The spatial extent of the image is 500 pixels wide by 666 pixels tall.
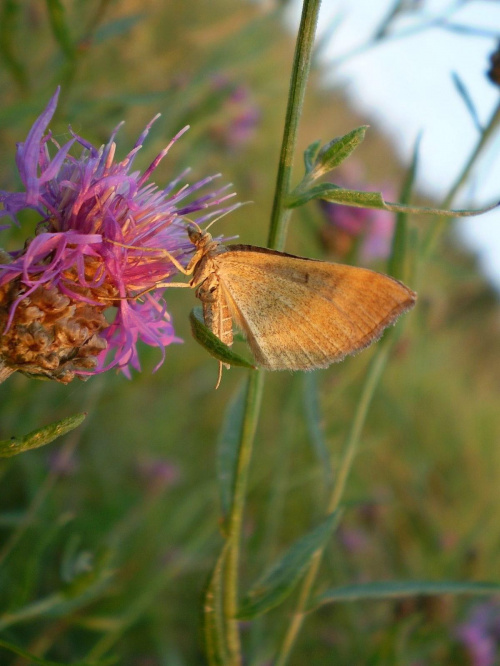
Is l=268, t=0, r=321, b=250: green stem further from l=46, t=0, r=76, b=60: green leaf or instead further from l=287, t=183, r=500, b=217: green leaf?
l=46, t=0, r=76, b=60: green leaf

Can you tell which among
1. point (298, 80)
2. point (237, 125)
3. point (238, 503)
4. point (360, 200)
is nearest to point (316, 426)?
point (238, 503)

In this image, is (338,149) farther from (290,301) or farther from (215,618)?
(215,618)

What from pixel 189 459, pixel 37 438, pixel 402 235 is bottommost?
pixel 189 459

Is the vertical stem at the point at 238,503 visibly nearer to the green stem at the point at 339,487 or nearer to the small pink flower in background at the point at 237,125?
the green stem at the point at 339,487

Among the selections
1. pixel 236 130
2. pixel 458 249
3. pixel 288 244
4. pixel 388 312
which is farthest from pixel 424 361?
pixel 458 249

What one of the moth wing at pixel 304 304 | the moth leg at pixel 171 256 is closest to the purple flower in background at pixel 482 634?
the moth wing at pixel 304 304

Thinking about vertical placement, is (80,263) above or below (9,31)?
below
